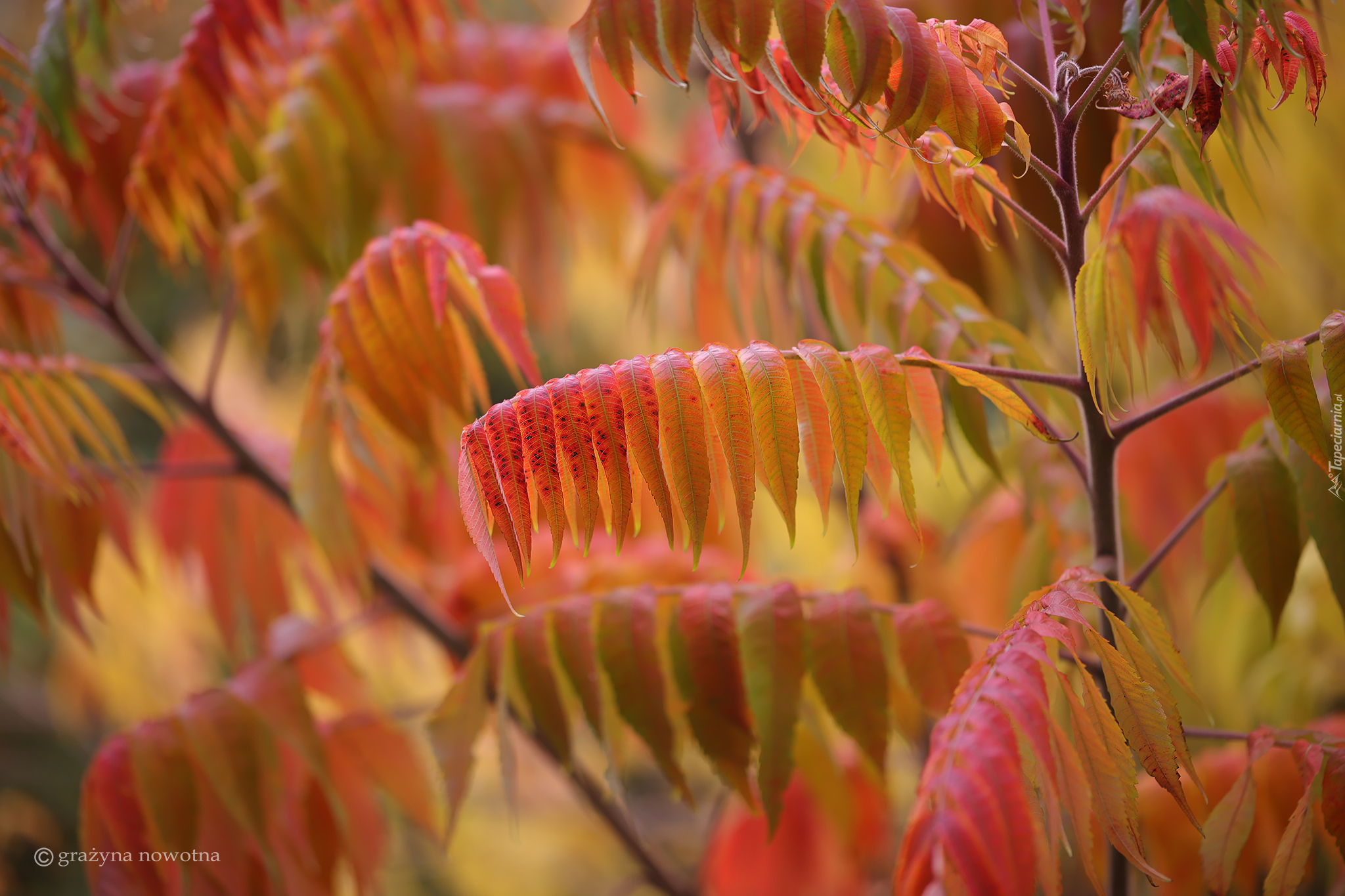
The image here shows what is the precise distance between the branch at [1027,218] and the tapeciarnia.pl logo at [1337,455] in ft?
0.68

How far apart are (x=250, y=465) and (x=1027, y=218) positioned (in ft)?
2.90

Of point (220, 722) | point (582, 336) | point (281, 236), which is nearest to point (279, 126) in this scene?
point (281, 236)

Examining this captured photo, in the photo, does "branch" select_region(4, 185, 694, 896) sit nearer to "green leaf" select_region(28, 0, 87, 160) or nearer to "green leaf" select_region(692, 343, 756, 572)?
"green leaf" select_region(28, 0, 87, 160)

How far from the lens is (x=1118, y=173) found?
1.71ft

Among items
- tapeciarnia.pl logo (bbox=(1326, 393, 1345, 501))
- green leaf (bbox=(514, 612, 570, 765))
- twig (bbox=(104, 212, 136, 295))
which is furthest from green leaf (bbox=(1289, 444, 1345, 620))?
twig (bbox=(104, 212, 136, 295))

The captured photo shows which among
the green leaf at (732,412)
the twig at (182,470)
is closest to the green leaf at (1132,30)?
the green leaf at (732,412)

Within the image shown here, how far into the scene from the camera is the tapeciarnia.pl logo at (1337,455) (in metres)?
0.59

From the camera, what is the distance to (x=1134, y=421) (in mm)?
594

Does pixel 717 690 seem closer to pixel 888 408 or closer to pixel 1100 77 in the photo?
pixel 888 408

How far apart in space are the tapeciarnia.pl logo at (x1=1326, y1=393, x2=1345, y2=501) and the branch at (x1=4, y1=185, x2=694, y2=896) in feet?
2.33

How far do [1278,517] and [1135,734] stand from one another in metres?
0.27

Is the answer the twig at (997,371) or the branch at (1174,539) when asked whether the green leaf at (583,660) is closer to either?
the twig at (997,371)

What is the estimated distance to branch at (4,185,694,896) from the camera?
0.98 m

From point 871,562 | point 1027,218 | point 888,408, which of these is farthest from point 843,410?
point 871,562
